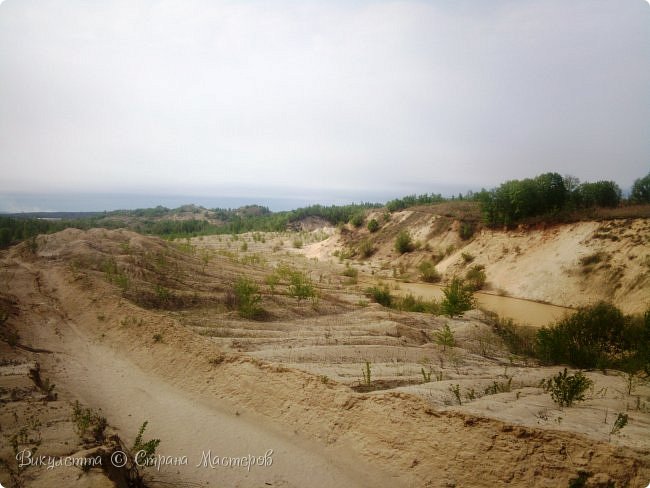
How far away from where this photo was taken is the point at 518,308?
18.3 metres

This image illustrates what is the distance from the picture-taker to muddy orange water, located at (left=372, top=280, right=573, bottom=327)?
1597 cm

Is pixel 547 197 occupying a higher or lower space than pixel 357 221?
higher

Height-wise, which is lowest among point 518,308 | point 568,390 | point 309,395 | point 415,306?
point 518,308

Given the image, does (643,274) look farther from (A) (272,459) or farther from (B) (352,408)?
(A) (272,459)

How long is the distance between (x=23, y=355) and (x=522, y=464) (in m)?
8.73

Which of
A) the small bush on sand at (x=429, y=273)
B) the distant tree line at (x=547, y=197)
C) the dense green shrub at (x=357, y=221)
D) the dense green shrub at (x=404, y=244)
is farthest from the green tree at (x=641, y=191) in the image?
the dense green shrub at (x=357, y=221)

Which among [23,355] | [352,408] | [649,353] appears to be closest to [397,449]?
[352,408]

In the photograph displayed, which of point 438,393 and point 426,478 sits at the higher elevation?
point 438,393

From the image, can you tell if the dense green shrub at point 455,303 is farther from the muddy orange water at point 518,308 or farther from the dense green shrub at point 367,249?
the dense green shrub at point 367,249

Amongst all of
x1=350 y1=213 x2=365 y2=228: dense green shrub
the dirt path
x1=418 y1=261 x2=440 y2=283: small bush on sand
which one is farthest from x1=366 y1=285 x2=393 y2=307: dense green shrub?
x1=350 y1=213 x2=365 y2=228: dense green shrub

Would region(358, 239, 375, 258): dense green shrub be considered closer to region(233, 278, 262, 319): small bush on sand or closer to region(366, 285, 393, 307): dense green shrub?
region(366, 285, 393, 307): dense green shrub

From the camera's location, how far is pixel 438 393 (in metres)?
5.62

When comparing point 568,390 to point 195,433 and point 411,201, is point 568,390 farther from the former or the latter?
point 411,201

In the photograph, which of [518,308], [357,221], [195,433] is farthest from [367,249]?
[195,433]
